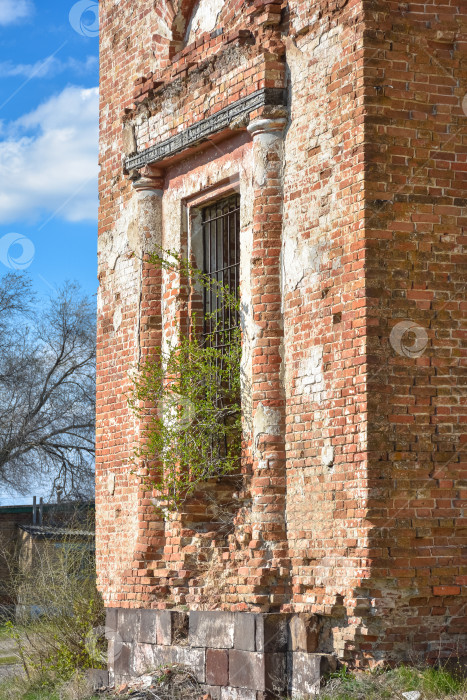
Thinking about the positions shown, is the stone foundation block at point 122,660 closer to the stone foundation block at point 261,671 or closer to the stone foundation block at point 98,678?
the stone foundation block at point 98,678

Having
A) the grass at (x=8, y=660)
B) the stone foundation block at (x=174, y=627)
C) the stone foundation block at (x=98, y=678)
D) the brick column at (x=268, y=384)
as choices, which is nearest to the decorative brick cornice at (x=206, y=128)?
the brick column at (x=268, y=384)

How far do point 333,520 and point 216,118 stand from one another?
13.9 feet

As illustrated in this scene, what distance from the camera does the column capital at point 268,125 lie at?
8812 mm

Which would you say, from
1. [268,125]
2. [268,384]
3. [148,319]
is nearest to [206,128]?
[268,125]

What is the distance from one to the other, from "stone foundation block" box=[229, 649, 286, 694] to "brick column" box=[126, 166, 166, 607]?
80.6 inches

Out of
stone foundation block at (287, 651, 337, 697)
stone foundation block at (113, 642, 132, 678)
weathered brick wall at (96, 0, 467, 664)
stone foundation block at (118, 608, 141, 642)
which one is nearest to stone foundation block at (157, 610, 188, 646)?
weathered brick wall at (96, 0, 467, 664)

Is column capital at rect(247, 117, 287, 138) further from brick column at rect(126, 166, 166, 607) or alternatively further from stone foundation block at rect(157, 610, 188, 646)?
stone foundation block at rect(157, 610, 188, 646)

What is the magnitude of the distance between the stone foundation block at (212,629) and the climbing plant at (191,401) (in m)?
1.23

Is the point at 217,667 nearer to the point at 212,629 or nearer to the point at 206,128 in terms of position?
the point at 212,629

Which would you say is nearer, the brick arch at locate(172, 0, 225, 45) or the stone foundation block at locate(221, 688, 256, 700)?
the stone foundation block at locate(221, 688, 256, 700)

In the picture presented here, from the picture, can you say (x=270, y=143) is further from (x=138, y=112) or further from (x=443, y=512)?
(x=443, y=512)

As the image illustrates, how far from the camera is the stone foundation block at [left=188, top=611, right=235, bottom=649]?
8.57 meters

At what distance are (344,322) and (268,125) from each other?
7.19 feet

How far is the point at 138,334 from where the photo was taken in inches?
427
